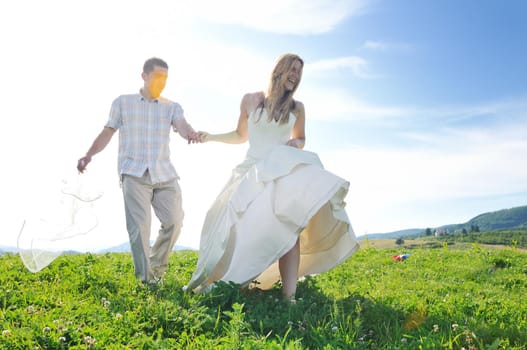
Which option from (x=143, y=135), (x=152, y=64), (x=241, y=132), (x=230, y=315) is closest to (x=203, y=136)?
(x=241, y=132)

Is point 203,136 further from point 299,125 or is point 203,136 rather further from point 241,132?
point 299,125

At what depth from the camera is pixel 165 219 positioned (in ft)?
26.2

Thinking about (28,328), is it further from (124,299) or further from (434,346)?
(434,346)

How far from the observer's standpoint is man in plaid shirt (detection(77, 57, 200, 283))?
772 cm

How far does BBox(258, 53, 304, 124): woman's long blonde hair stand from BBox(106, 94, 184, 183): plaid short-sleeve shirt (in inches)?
68.5

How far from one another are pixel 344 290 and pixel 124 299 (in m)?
3.20

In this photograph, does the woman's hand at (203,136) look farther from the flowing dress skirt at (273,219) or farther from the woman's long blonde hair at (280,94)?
the woman's long blonde hair at (280,94)

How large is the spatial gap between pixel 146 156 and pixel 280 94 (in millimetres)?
2303

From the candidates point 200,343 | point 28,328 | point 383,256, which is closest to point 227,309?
point 200,343

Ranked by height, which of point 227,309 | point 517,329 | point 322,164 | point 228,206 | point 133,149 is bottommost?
point 517,329

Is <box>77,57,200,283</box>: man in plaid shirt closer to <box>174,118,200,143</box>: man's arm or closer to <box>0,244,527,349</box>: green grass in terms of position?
<box>174,118,200,143</box>: man's arm

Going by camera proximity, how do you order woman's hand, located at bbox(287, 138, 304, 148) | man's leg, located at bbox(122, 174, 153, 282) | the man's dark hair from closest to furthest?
1. woman's hand, located at bbox(287, 138, 304, 148)
2. man's leg, located at bbox(122, 174, 153, 282)
3. the man's dark hair

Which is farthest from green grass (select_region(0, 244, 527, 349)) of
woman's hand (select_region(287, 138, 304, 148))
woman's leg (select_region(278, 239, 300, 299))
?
woman's hand (select_region(287, 138, 304, 148))

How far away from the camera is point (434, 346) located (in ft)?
14.5
